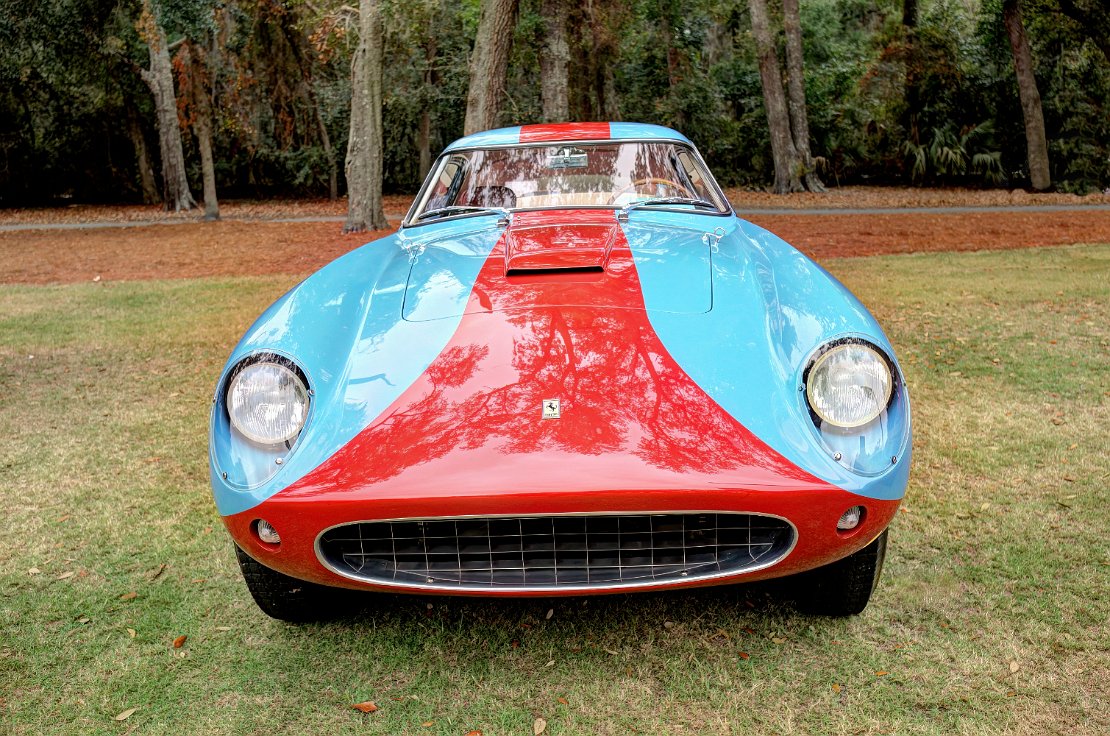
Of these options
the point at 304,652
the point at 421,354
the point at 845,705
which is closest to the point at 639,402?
the point at 421,354

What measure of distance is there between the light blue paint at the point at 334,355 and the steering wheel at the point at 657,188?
767 millimetres

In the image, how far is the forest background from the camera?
60.7 feet

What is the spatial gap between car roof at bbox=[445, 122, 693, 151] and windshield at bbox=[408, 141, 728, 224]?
31 millimetres

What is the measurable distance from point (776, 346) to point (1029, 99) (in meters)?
19.3

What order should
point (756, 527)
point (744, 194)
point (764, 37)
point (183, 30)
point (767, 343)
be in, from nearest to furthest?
point (756, 527), point (767, 343), point (183, 30), point (764, 37), point (744, 194)

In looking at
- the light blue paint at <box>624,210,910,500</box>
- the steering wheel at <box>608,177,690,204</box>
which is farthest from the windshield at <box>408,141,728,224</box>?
the light blue paint at <box>624,210,910,500</box>

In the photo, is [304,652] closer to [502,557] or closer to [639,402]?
[502,557]

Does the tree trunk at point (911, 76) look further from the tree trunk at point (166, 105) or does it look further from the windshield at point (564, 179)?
the windshield at point (564, 179)

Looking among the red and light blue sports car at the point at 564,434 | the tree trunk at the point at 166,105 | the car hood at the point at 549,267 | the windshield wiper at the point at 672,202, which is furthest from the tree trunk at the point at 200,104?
the red and light blue sports car at the point at 564,434

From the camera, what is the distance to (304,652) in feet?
8.91

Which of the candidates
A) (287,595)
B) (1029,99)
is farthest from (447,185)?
(1029,99)

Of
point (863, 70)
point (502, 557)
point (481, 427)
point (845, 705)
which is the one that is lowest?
point (845, 705)

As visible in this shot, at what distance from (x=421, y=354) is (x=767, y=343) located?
3.16 feet

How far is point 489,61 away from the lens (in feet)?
40.0
